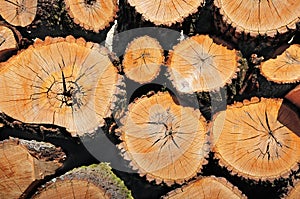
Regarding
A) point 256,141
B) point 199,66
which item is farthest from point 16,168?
point 256,141

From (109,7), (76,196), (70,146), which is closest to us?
(76,196)

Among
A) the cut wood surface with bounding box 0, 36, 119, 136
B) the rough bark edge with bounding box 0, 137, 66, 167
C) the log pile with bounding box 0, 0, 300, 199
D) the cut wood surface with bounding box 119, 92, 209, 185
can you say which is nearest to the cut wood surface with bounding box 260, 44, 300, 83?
the log pile with bounding box 0, 0, 300, 199

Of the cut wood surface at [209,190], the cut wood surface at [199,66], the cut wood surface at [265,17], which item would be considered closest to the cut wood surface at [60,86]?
the cut wood surface at [199,66]

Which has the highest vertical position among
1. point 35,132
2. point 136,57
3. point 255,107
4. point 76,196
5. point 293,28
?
point 293,28

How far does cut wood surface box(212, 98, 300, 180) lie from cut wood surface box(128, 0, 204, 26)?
603mm

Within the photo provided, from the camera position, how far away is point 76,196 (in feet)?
8.23

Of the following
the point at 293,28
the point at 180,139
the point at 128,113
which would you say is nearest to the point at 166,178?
the point at 180,139

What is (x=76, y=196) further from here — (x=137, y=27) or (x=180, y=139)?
(x=137, y=27)

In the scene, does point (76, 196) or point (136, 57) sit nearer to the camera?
point (76, 196)

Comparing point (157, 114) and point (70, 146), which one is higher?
point (157, 114)

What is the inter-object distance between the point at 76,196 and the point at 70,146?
603 mm

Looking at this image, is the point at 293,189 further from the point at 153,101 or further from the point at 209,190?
the point at 153,101

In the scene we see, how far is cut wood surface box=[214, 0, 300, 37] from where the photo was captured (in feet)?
9.07

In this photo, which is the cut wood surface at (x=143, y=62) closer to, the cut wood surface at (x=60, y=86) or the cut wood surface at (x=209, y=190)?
the cut wood surface at (x=60, y=86)
